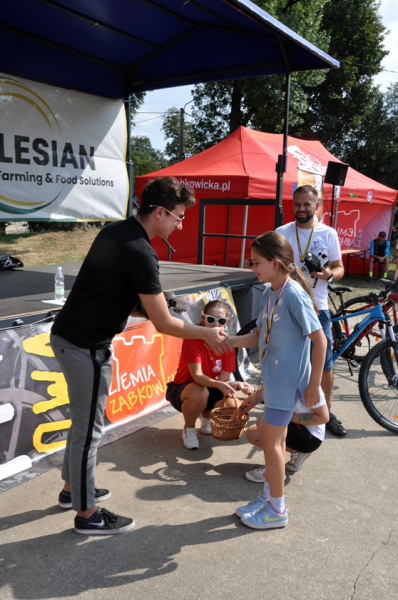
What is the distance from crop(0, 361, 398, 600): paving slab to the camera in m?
2.22

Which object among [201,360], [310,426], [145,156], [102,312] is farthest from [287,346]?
[145,156]

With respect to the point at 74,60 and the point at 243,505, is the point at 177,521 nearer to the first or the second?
the point at 243,505

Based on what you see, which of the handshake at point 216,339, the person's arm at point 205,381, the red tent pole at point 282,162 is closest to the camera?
the handshake at point 216,339

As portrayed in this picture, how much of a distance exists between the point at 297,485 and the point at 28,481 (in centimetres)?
178

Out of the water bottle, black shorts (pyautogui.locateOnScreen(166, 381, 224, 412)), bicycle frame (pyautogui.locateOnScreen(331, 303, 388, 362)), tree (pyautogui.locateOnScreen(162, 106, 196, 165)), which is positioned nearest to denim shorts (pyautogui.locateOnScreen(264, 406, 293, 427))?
black shorts (pyautogui.locateOnScreen(166, 381, 224, 412))

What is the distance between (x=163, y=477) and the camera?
3246 millimetres

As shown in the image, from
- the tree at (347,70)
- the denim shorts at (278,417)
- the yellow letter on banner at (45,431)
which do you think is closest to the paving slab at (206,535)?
the yellow letter on banner at (45,431)

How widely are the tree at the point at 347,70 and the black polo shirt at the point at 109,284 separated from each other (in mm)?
24536

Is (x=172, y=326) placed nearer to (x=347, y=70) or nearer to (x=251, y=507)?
(x=251, y=507)

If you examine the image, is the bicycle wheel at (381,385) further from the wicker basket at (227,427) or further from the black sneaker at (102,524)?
the black sneaker at (102,524)

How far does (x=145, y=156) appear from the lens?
210 feet

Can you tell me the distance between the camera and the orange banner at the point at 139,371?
12.9 feet

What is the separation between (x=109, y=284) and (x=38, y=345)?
125cm

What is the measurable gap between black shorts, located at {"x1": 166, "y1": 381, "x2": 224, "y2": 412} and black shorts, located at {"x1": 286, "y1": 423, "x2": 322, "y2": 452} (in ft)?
2.74
